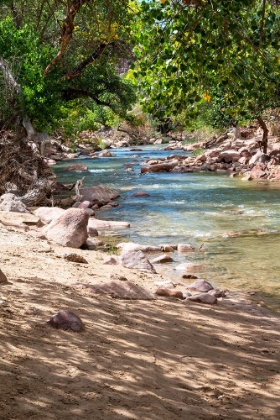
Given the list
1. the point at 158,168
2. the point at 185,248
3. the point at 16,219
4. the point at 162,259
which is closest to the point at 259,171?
the point at 158,168

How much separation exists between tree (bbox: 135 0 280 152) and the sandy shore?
2.23 m

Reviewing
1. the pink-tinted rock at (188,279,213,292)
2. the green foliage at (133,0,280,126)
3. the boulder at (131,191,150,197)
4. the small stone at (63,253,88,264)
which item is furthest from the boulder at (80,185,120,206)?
the green foliage at (133,0,280,126)

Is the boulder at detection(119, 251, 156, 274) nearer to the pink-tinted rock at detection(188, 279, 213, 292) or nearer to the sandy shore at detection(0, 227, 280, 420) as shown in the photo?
the pink-tinted rock at detection(188, 279, 213, 292)

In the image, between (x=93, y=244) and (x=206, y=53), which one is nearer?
(x=206, y=53)

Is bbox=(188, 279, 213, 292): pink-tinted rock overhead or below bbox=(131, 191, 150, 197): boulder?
overhead

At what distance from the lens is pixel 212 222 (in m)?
14.0

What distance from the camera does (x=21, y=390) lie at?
355 cm

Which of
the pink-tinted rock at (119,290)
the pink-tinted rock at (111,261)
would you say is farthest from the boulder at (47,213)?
the pink-tinted rock at (119,290)

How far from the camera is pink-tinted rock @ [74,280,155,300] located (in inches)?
260

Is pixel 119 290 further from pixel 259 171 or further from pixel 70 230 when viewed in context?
pixel 259 171

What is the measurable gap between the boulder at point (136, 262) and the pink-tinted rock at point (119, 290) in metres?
1.85

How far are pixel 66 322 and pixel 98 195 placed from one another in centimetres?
1296

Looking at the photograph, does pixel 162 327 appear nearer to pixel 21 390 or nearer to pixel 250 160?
pixel 21 390

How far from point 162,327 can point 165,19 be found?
10.4 ft
